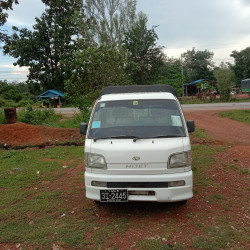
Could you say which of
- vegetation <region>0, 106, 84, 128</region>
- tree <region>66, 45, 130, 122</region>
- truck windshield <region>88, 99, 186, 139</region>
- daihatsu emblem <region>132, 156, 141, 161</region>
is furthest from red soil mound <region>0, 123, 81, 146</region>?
daihatsu emblem <region>132, 156, 141, 161</region>

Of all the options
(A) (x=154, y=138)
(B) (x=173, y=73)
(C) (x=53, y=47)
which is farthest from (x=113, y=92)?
(B) (x=173, y=73)

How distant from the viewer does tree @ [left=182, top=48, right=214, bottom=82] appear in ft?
189

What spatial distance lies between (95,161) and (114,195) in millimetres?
554

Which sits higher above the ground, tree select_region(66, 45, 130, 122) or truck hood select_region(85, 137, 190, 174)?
tree select_region(66, 45, 130, 122)

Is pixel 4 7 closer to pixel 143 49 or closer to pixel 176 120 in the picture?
pixel 176 120

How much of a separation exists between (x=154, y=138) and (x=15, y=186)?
11.4 feet

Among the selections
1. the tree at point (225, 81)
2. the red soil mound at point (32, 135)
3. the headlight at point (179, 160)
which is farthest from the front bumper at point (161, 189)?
the tree at point (225, 81)

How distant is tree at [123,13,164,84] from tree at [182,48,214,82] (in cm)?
2758

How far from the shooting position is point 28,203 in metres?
4.71

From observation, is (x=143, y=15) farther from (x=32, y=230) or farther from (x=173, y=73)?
(x=32, y=230)

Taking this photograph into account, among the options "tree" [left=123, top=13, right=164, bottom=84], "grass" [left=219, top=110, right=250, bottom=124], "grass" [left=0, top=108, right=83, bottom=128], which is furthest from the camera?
"tree" [left=123, top=13, right=164, bottom=84]

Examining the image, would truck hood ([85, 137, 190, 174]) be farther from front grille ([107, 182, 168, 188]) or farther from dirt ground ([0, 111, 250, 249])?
dirt ground ([0, 111, 250, 249])

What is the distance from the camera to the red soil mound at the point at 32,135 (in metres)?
10.7

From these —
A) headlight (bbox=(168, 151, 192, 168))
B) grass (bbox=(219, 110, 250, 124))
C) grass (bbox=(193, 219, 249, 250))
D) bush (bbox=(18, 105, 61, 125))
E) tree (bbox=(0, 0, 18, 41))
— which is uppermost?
tree (bbox=(0, 0, 18, 41))
